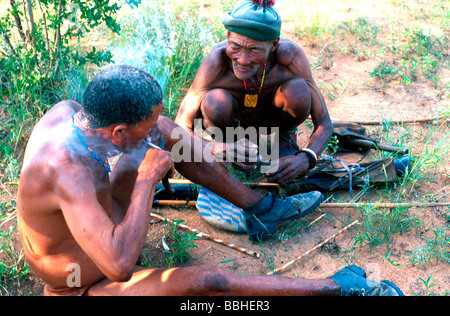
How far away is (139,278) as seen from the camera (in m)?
2.27

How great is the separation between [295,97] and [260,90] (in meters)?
0.29

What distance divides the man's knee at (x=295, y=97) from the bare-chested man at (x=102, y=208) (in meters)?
1.26

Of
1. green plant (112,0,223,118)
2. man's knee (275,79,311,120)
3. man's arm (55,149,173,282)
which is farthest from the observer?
green plant (112,0,223,118)

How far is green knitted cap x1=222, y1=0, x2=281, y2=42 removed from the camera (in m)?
3.01

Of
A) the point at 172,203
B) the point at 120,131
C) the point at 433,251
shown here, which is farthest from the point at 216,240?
the point at 433,251

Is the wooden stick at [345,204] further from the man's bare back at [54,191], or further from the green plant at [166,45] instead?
the green plant at [166,45]

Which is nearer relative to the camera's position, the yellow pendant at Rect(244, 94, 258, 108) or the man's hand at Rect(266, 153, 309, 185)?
the man's hand at Rect(266, 153, 309, 185)

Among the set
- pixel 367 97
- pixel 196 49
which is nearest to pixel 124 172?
pixel 196 49

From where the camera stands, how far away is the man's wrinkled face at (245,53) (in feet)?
10.2

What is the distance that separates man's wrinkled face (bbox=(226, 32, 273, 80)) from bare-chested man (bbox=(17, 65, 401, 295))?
3.50ft

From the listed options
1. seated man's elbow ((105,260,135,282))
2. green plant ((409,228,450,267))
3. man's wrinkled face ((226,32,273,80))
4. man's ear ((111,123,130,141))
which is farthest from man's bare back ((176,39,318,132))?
seated man's elbow ((105,260,135,282))

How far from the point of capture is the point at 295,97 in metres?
3.31

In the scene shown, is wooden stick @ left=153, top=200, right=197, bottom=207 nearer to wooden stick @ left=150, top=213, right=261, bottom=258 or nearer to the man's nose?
wooden stick @ left=150, top=213, right=261, bottom=258

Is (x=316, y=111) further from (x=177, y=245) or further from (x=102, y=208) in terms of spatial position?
(x=102, y=208)
